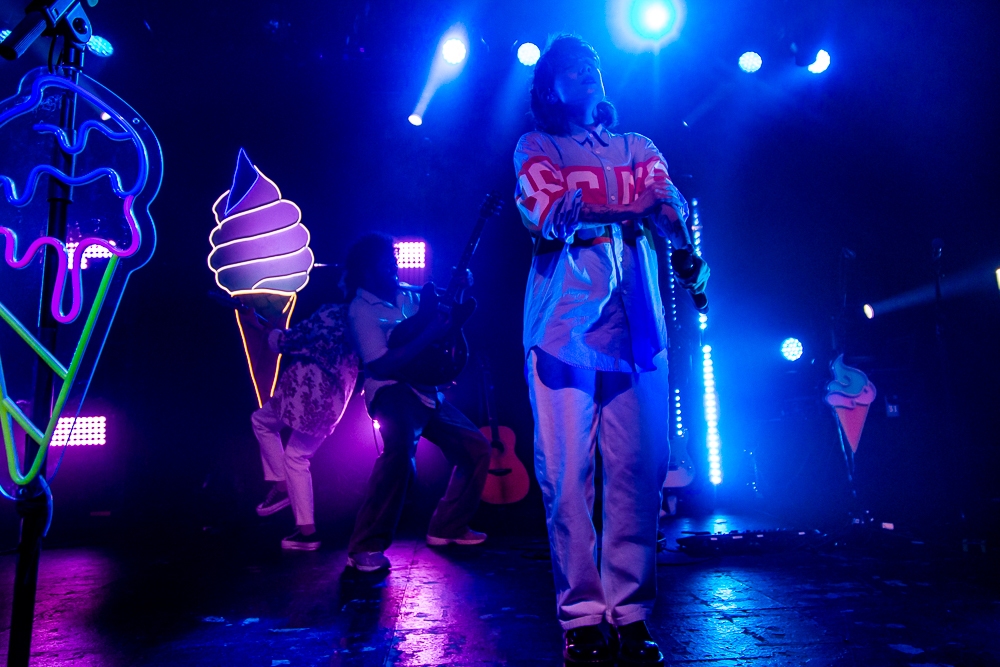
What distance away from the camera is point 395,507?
3.39 m

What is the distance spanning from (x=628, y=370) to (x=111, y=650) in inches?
74.4

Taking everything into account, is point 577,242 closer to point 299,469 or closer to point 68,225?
point 68,225

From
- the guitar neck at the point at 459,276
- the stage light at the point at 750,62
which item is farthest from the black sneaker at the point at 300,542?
the stage light at the point at 750,62

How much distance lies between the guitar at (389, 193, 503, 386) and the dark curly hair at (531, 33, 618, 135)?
1.69 m

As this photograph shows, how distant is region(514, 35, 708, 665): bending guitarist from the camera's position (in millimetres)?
1651

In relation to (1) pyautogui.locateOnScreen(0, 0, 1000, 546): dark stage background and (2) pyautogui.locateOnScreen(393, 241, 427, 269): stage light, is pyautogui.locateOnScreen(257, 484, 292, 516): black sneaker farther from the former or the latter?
(2) pyautogui.locateOnScreen(393, 241, 427, 269): stage light

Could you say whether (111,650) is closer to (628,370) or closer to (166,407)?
(628,370)

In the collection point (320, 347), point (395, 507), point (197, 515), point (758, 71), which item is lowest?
point (197, 515)

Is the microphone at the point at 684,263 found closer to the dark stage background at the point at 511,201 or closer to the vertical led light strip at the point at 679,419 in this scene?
the dark stage background at the point at 511,201

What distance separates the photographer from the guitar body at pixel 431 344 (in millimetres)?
3500

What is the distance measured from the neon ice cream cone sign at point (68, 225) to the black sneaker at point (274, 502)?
330 cm

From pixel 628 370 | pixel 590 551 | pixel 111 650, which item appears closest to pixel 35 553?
pixel 111 650

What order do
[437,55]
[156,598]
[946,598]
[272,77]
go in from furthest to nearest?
1. [272,77]
2. [437,55]
3. [156,598]
4. [946,598]

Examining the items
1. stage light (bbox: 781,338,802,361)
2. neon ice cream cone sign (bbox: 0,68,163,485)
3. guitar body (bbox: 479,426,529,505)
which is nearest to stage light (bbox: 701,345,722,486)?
stage light (bbox: 781,338,802,361)
